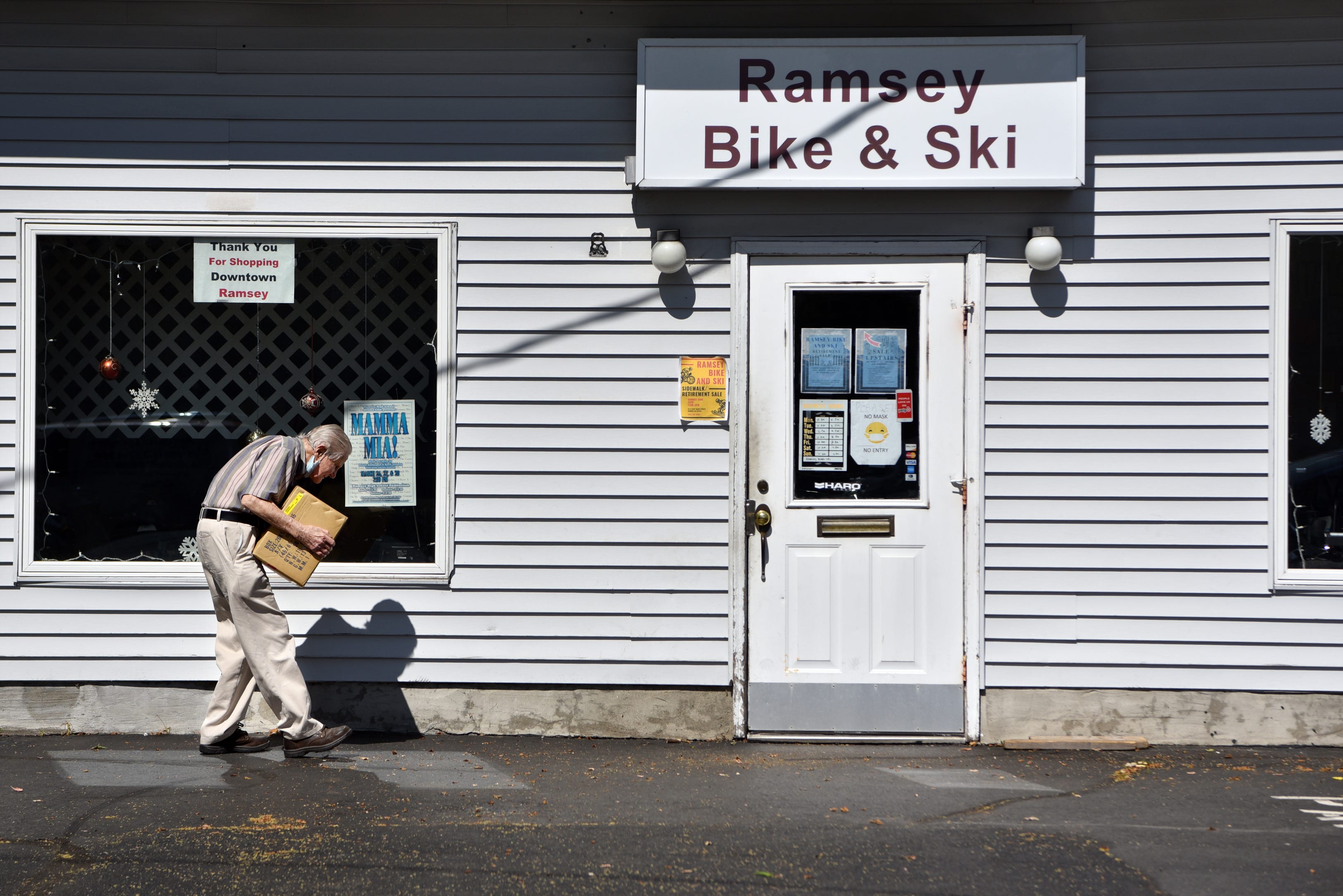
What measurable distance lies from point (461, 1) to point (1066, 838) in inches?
185

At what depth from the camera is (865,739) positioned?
560cm

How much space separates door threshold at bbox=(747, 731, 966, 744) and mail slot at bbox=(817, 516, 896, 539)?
994 mm

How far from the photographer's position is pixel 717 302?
18.4ft

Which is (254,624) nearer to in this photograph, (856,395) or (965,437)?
(856,395)

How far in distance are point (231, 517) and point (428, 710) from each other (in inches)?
54.2

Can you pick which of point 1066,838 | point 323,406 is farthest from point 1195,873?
point 323,406

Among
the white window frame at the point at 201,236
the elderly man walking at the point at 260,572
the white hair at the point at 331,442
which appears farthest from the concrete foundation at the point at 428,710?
the white hair at the point at 331,442

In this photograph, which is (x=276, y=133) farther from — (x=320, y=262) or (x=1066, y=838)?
(x=1066, y=838)

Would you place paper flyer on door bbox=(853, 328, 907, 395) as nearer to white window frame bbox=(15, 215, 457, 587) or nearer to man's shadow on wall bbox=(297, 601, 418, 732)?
white window frame bbox=(15, 215, 457, 587)

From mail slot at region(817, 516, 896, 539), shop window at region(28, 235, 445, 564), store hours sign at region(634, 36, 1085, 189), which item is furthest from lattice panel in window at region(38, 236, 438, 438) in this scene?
mail slot at region(817, 516, 896, 539)

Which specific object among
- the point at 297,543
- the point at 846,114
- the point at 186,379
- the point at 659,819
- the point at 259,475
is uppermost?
the point at 846,114

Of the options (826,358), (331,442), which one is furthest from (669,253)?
(331,442)

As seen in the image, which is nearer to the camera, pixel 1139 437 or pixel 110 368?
pixel 1139 437

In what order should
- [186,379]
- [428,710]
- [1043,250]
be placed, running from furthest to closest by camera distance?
1. [186,379]
2. [428,710]
3. [1043,250]
